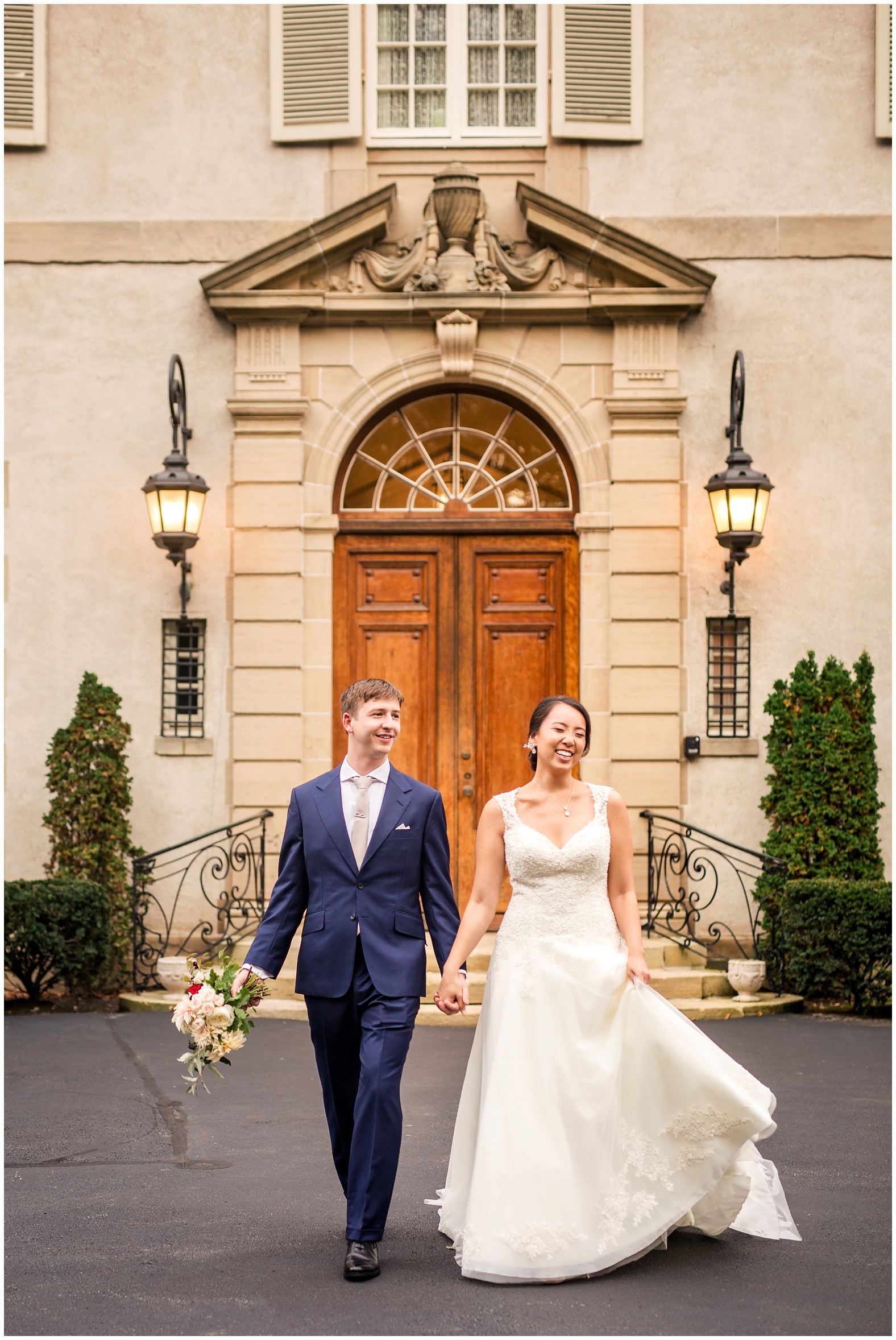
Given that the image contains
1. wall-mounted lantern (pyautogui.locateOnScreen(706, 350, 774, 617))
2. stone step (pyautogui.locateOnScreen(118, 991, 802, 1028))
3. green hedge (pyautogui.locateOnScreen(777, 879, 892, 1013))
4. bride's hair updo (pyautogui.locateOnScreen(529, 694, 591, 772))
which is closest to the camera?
bride's hair updo (pyautogui.locateOnScreen(529, 694, 591, 772))

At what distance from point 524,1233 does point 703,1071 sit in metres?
0.75

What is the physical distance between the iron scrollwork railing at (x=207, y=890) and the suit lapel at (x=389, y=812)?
5.60 m

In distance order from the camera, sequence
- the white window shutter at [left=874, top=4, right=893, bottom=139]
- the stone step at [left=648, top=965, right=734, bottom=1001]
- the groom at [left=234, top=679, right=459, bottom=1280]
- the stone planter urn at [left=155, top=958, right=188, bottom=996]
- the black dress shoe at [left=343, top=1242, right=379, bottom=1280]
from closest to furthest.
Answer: the black dress shoe at [left=343, top=1242, right=379, bottom=1280]
the groom at [left=234, top=679, right=459, bottom=1280]
the stone step at [left=648, top=965, right=734, bottom=1001]
the stone planter urn at [left=155, top=958, right=188, bottom=996]
the white window shutter at [left=874, top=4, right=893, bottom=139]

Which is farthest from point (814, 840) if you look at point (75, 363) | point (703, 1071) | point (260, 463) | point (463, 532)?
point (75, 363)

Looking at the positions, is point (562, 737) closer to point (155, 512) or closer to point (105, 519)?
point (155, 512)

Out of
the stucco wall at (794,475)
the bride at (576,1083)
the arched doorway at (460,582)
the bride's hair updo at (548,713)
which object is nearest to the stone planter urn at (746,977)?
the stucco wall at (794,475)

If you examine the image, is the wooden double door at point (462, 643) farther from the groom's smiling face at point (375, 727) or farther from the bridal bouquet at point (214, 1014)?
the bridal bouquet at point (214, 1014)

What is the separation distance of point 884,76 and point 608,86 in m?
2.15

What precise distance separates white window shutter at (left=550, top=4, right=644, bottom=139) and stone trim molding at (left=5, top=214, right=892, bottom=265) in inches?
28.7

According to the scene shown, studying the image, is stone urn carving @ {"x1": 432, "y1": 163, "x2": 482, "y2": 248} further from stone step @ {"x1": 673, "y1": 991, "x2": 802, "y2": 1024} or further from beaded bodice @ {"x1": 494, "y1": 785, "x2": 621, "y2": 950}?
beaded bodice @ {"x1": 494, "y1": 785, "x2": 621, "y2": 950}

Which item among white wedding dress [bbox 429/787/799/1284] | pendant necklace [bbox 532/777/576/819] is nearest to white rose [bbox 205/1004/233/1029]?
white wedding dress [bbox 429/787/799/1284]

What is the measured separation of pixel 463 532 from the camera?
1079cm

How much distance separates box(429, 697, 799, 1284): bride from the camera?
4.18 meters

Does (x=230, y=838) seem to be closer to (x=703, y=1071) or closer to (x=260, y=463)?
(x=260, y=463)
